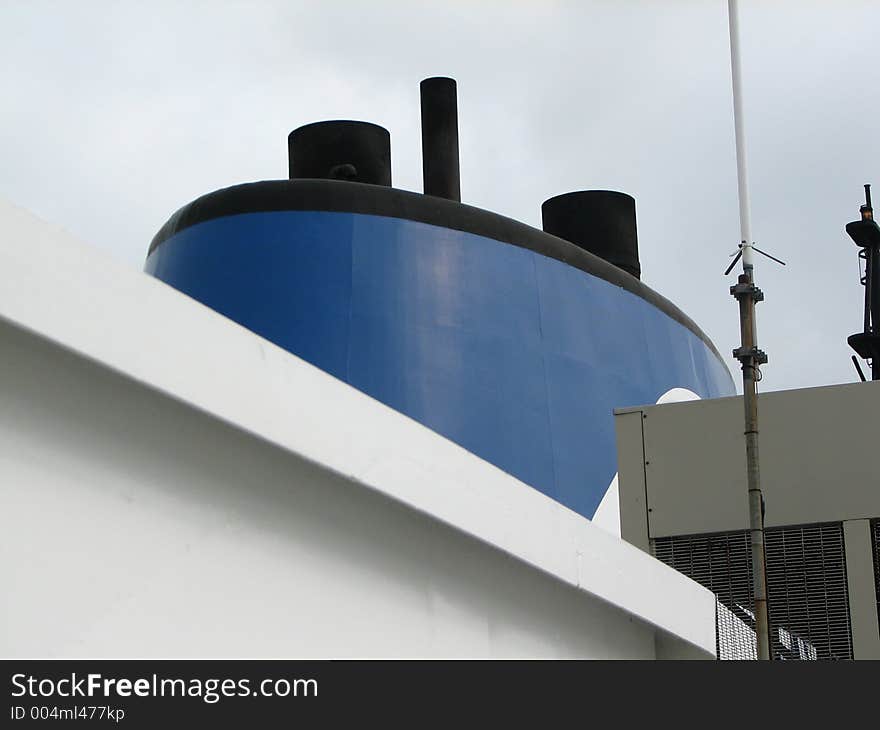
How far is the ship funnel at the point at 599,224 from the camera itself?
1712cm

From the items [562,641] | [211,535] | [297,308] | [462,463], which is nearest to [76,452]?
[211,535]

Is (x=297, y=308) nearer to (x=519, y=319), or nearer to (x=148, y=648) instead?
(x=519, y=319)

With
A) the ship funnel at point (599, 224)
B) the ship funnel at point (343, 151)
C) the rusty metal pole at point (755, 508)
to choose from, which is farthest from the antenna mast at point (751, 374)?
the ship funnel at point (599, 224)

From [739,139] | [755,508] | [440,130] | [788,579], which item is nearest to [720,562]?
[788,579]

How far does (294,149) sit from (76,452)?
1277 cm

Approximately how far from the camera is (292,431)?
161 inches

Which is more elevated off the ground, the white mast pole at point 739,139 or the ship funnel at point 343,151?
the ship funnel at point 343,151

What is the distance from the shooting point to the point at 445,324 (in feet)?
43.4

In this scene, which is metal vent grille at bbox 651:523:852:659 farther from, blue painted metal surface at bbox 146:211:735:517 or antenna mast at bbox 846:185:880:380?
antenna mast at bbox 846:185:880:380

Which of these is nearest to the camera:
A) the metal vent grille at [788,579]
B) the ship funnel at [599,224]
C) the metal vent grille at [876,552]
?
the metal vent grille at [876,552]

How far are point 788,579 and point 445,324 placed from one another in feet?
18.9

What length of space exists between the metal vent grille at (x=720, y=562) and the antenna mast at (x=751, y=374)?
0.28 metres

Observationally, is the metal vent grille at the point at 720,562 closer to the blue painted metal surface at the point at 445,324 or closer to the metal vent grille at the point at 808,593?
the metal vent grille at the point at 808,593

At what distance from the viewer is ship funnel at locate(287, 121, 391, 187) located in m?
15.5
